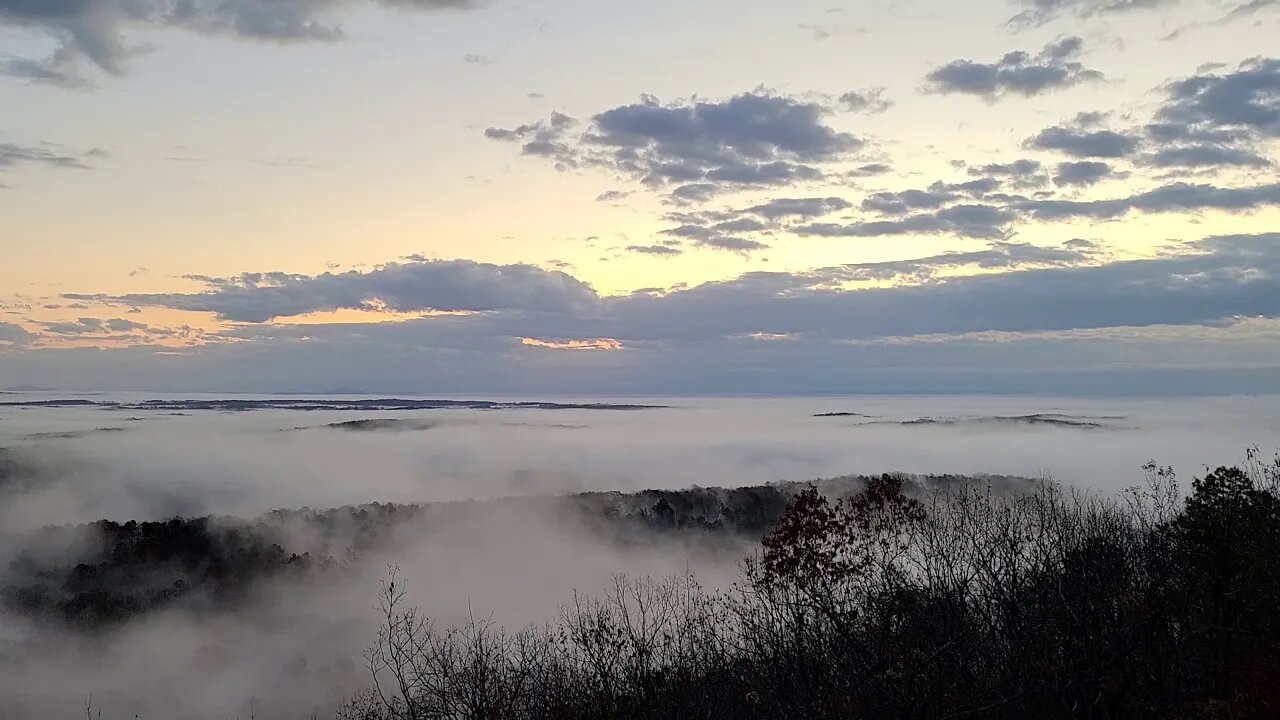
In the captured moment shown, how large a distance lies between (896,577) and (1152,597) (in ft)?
51.2

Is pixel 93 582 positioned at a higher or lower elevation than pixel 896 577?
lower

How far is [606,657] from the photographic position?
54031 mm

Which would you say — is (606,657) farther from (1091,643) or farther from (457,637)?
(457,637)

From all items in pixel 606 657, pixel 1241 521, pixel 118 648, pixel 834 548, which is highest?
pixel 1241 521

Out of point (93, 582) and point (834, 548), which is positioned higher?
point (834, 548)

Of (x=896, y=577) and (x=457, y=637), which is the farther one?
(x=457, y=637)

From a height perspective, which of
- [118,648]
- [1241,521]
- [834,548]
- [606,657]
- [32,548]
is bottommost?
[118,648]

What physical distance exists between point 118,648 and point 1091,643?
179835 millimetres

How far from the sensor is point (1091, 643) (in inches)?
1116

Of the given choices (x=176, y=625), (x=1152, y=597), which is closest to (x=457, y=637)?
(x=176, y=625)

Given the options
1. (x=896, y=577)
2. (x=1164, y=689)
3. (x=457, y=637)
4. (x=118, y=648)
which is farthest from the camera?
(x=118, y=648)

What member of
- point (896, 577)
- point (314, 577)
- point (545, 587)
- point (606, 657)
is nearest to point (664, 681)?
point (606, 657)

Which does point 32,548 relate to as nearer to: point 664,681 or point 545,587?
point 545,587

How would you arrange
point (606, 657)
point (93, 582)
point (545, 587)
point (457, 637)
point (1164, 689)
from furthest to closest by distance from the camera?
point (545, 587) < point (93, 582) < point (457, 637) < point (606, 657) < point (1164, 689)
